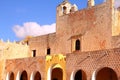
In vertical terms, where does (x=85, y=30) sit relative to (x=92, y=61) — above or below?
above

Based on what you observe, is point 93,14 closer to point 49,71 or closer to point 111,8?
point 111,8

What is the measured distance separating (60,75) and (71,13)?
635 cm

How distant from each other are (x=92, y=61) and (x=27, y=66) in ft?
26.8

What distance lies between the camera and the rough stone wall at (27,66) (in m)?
21.6

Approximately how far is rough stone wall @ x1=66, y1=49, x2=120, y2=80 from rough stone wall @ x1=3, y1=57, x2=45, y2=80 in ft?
10.9

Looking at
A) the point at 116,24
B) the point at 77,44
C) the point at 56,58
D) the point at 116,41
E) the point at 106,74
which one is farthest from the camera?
the point at 77,44

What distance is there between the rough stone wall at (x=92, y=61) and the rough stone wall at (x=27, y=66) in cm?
332

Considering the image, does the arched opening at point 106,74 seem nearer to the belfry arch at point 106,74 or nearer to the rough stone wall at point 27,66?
the belfry arch at point 106,74

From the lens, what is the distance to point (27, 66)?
2331cm

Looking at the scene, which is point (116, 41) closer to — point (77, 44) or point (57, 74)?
point (77, 44)

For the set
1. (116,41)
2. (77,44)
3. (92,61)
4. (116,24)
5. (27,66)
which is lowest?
(27,66)

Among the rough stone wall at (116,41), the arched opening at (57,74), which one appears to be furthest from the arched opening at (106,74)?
the arched opening at (57,74)

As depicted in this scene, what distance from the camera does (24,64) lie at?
77.9 feet

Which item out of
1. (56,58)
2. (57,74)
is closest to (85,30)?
(56,58)
